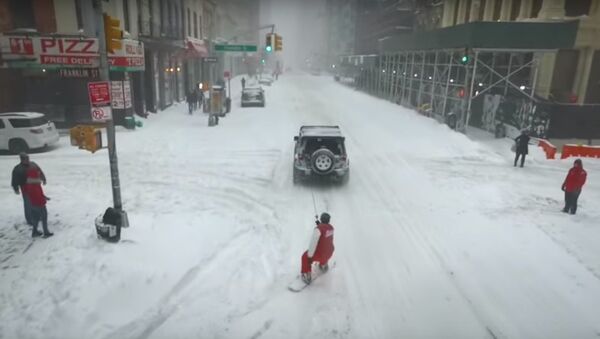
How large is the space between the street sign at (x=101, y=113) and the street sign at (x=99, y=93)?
8 centimetres

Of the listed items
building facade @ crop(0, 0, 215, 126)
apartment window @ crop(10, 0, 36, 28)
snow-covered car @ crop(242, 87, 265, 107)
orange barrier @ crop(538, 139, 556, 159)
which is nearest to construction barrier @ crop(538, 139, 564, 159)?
orange barrier @ crop(538, 139, 556, 159)

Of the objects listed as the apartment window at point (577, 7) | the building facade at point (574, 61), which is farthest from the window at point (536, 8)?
the apartment window at point (577, 7)

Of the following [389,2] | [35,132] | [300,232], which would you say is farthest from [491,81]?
[389,2]

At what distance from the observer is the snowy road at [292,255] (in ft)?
21.5

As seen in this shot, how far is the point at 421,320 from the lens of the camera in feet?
21.9

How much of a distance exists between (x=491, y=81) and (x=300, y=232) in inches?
851

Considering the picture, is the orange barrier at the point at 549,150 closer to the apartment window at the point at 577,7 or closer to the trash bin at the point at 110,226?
the apartment window at the point at 577,7

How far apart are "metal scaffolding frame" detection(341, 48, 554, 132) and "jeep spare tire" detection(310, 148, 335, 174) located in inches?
495

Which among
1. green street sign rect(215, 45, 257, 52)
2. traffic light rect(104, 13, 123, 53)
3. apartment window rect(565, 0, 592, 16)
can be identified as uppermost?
apartment window rect(565, 0, 592, 16)

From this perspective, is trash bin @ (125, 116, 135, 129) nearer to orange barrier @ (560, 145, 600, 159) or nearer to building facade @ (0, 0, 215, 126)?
building facade @ (0, 0, 215, 126)

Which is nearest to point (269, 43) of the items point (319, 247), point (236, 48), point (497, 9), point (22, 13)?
point (236, 48)

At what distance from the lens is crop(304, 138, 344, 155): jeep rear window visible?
Result: 1291 cm

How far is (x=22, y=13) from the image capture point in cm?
1938

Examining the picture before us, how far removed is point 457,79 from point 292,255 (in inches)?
840
